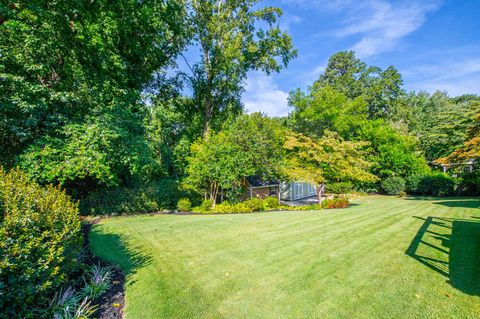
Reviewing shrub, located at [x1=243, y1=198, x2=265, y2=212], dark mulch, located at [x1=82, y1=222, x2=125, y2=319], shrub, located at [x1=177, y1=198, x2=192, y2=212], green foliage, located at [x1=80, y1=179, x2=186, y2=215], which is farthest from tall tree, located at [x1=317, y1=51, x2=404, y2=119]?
dark mulch, located at [x1=82, y1=222, x2=125, y2=319]

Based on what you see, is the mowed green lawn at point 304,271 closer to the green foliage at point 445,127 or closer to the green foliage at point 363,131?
the green foliage at point 445,127

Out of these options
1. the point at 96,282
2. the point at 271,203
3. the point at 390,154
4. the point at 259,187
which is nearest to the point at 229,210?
the point at 271,203

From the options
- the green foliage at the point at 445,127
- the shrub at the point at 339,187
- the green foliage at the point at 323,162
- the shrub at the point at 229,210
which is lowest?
the shrub at the point at 229,210

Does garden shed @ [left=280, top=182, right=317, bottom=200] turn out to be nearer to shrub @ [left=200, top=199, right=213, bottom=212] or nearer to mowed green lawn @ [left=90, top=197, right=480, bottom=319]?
shrub @ [left=200, top=199, right=213, bottom=212]

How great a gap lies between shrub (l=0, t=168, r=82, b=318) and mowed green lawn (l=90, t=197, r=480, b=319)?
1.15 meters

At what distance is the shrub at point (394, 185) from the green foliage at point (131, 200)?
21074mm

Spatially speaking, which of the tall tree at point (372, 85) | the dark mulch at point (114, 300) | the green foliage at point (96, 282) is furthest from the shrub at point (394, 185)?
the green foliage at point (96, 282)

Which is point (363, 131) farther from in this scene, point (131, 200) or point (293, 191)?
point (131, 200)

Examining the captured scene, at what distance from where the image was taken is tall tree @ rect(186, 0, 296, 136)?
17.2 meters

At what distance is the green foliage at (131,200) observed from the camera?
12.1 m

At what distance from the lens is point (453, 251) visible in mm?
4719

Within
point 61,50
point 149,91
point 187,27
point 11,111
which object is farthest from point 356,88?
point 11,111

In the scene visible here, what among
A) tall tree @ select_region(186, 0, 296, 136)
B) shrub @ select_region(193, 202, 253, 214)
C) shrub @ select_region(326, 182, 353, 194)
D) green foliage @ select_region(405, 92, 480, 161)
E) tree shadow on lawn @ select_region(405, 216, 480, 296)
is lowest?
shrub @ select_region(193, 202, 253, 214)

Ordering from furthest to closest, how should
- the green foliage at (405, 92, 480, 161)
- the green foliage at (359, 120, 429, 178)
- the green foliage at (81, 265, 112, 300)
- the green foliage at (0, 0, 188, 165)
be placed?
1. the green foliage at (359, 120, 429, 178)
2. the green foliage at (405, 92, 480, 161)
3. the green foliage at (0, 0, 188, 165)
4. the green foliage at (81, 265, 112, 300)
